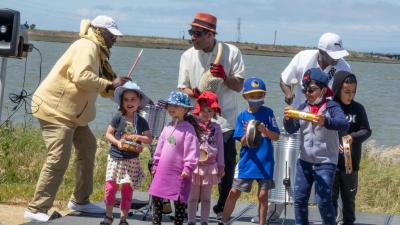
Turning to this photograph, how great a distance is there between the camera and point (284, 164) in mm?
8219

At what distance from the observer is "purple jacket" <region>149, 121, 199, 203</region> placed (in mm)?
7211

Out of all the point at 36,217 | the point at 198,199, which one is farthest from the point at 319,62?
the point at 36,217

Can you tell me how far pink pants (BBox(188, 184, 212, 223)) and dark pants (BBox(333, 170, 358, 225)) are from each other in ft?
3.86

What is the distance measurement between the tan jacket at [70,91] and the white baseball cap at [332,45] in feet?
6.32

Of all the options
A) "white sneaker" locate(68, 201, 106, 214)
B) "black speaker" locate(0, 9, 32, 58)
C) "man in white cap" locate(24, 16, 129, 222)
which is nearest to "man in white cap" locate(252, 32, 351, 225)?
"man in white cap" locate(24, 16, 129, 222)

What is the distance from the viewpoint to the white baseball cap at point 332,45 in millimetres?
7723

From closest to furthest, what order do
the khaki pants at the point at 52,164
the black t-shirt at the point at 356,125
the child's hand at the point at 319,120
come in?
the child's hand at the point at 319,120 → the black t-shirt at the point at 356,125 → the khaki pants at the point at 52,164

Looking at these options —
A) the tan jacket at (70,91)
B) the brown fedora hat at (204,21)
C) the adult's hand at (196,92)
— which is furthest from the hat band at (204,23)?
the tan jacket at (70,91)

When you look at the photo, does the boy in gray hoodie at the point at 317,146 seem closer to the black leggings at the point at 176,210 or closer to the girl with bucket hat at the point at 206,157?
the girl with bucket hat at the point at 206,157

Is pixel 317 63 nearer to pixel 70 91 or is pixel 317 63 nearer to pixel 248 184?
pixel 248 184

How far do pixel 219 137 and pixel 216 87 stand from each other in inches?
21.2

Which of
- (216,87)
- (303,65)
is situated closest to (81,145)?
(216,87)

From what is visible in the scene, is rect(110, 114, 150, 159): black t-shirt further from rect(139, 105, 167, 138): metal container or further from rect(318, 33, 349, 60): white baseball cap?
rect(318, 33, 349, 60): white baseball cap

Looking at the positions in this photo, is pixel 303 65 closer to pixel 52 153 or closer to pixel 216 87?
→ pixel 216 87
